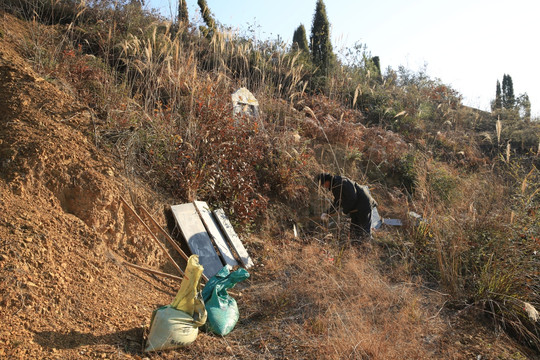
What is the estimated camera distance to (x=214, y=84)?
7.31 metres

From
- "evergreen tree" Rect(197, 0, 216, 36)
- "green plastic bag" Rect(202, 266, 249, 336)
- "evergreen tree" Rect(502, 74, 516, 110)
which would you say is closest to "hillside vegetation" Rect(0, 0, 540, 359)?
"green plastic bag" Rect(202, 266, 249, 336)

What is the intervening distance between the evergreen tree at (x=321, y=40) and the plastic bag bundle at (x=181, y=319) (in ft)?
34.4

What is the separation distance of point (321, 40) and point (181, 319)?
1169 centimetres

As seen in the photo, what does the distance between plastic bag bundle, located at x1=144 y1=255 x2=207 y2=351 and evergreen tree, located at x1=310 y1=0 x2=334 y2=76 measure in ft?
34.4

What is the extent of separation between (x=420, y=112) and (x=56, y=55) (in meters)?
10.2

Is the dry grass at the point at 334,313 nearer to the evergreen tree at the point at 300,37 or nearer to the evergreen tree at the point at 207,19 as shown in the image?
the evergreen tree at the point at 207,19

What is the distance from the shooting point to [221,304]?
3674 millimetres

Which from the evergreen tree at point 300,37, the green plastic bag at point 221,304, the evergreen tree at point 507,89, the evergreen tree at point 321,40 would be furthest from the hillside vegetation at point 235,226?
the evergreen tree at point 507,89

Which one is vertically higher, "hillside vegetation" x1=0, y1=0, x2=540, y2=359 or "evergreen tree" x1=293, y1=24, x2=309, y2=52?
"evergreen tree" x1=293, y1=24, x2=309, y2=52

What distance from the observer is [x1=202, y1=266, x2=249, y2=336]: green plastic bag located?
3523 millimetres

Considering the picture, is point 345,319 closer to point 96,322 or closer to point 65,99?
point 96,322

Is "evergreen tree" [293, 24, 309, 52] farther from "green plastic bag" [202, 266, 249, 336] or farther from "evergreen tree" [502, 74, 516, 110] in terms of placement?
"green plastic bag" [202, 266, 249, 336]

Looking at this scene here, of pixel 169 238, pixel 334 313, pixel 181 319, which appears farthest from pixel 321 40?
pixel 181 319

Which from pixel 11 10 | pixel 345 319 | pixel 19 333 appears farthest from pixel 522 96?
pixel 19 333
